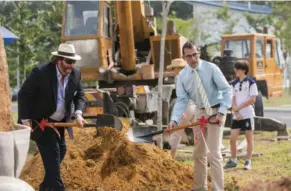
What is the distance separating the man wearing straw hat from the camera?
761 cm

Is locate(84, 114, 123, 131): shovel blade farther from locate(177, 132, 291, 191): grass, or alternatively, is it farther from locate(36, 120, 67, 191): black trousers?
locate(36, 120, 67, 191): black trousers

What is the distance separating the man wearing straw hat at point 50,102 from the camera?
25.0ft

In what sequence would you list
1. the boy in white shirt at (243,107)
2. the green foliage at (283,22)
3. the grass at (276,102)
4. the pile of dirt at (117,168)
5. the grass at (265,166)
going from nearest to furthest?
1. the pile of dirt at (117,168)
2. the grass at (265,166)
3. the boy in white shirt at (243,107)
4. the grass at (276,102)
5. the green foliage at (283,22)

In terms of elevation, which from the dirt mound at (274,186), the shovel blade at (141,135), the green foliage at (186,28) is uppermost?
the green foliage at (186,28)

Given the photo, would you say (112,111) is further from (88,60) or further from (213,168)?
(213,168)

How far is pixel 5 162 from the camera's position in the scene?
530 cm

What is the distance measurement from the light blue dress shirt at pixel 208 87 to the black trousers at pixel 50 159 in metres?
1.52

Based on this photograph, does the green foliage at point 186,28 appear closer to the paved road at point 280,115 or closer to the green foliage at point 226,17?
the green foliage at point 226,17

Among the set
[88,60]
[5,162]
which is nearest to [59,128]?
[5,162]

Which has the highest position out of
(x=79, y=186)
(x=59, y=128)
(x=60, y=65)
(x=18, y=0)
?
(x=18, y=0)

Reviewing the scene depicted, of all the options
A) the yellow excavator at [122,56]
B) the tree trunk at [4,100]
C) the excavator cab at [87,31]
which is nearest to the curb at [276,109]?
the yellow excavator at [122,56]

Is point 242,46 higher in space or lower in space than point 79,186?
higher

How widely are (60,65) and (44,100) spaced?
436 millimetres

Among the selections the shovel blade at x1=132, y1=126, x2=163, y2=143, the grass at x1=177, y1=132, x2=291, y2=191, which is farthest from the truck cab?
the shovel blade at x1=132, y1=126, x2=163, y2=143
